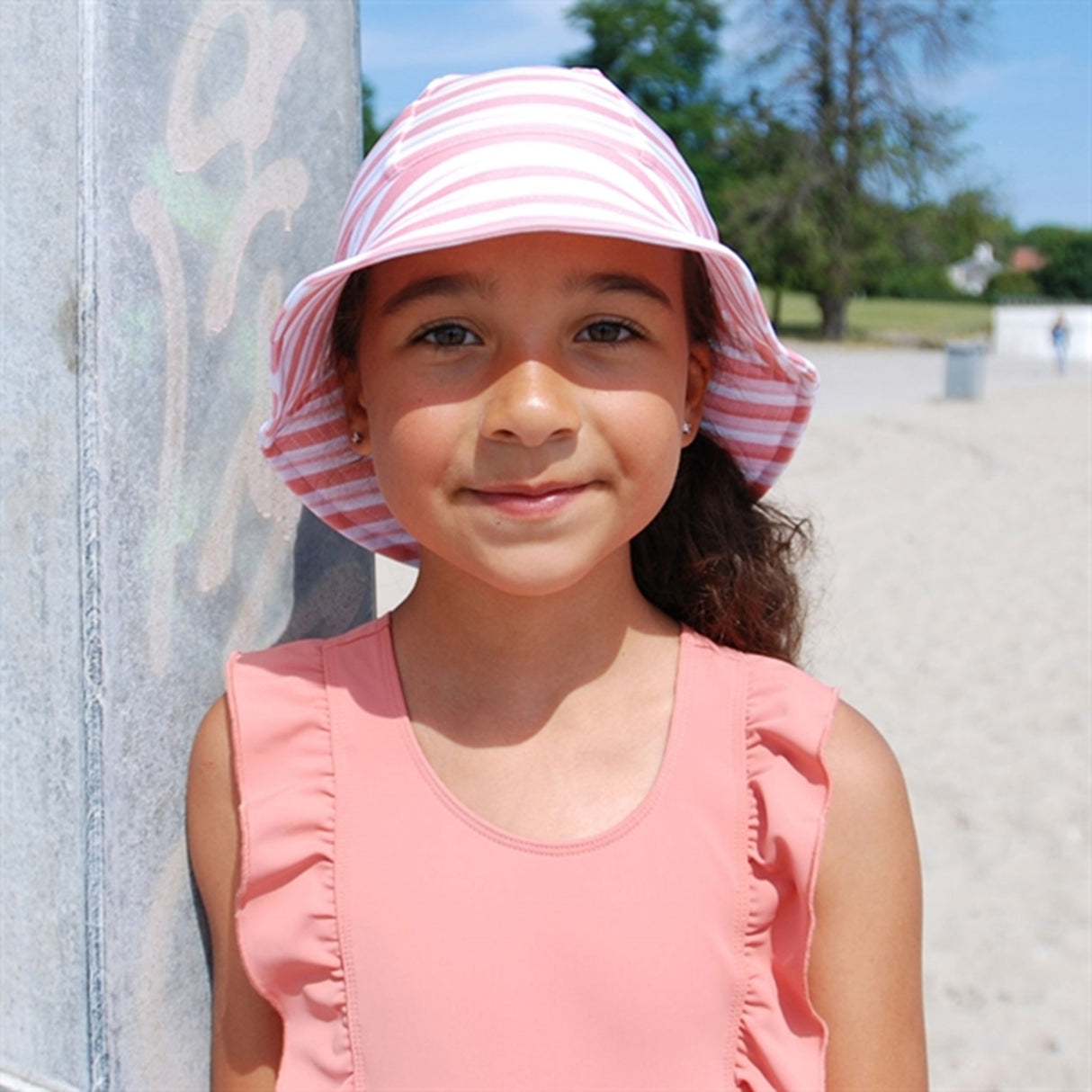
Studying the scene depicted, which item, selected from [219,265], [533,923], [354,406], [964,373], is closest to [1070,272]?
[964,373]

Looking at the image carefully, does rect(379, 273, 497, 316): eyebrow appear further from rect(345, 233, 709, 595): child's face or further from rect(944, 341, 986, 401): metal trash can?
rect(944, 341, 986, 401): metal trash can

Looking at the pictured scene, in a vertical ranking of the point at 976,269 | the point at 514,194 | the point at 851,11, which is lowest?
the point at 976,269

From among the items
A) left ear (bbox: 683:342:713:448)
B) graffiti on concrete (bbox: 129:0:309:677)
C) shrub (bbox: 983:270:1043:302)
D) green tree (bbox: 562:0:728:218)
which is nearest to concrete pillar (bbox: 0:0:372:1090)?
graffiti on concrete (bbox: 129:0:309:677)

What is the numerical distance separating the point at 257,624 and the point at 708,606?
614 mm

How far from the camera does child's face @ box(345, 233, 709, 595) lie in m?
1.36

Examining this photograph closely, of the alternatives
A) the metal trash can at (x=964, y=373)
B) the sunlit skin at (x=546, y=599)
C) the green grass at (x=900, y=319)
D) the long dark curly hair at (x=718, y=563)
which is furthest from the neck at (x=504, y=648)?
the green grass at (x=900, y=319)

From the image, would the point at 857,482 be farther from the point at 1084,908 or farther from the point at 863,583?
the point at 1084,908

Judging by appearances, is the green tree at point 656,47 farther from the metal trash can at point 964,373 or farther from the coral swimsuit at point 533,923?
the coral swimsuit at point 533,923

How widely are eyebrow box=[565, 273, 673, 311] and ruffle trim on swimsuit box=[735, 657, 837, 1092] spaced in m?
0.51

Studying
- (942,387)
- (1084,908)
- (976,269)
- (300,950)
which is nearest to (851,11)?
(942,387)

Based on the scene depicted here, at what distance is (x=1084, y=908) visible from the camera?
12.5 feet

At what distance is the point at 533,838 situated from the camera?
146 centimetres

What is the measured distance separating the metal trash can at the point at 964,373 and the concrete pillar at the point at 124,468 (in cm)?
1832

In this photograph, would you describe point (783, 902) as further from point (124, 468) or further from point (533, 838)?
point (124, 468)
